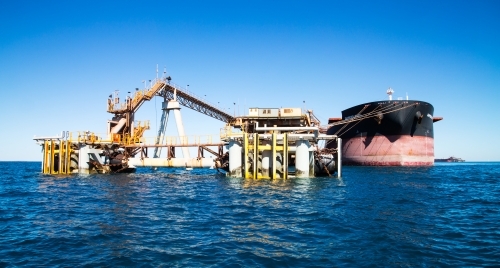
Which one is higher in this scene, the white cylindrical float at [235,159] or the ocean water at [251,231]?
the white cylindrical float at [235,159]

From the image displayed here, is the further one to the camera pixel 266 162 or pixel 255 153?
pixel 266 162

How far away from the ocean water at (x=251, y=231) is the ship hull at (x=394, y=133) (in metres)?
37.5

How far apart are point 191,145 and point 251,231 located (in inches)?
1236

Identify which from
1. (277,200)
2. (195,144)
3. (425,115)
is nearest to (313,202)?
(277,200)

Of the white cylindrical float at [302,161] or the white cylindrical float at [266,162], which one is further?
the white cylindrical float at [266,162]

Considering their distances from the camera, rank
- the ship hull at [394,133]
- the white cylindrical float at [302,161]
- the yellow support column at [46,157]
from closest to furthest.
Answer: the white cylindrical float at [302,161]
the yellow support column at [46,157]
the ship hull at [394,133]

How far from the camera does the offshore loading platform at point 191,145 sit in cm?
3159

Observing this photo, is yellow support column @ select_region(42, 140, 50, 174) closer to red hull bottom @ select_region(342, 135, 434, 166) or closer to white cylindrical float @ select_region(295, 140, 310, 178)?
white cylindrical float @ select_region(295, 140, 310, 178)

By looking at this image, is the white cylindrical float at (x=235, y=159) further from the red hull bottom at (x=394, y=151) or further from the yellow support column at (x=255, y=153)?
the red hull bottom at (x=394, y=151)

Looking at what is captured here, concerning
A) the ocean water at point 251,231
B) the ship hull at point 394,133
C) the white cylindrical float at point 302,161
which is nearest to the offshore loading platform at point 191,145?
the white cylindrical float at point 302,161

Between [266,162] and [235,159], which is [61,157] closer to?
[235,159]

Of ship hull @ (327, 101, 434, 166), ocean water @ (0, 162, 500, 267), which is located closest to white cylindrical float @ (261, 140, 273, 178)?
ocean water @ (0, 162, 500, 267)

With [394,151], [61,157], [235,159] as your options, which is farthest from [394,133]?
[61,157]

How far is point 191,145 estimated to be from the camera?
143 ft
